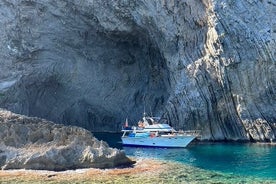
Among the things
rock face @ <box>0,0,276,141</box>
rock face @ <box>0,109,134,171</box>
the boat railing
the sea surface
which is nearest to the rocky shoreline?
rock face @ <box>0,109,134,171</box>

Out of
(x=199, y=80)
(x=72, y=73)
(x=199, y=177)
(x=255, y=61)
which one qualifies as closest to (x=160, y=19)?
(x=199, y=80)

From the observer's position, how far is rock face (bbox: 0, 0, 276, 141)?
130 ft

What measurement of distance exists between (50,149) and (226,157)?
41.2 feet

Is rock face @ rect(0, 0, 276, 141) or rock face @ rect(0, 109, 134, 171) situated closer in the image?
rock face @ rect(0, 109, 134, 171)

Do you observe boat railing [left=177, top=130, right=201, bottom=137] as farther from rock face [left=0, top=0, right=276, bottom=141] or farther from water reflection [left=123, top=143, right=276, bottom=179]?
rock face [left=0, top=0, right=276, bottom=141]

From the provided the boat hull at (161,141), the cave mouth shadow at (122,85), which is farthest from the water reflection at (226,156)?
the cave mouth shadow at (122,85)

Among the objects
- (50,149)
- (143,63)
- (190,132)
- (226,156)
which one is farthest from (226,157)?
(143,63)

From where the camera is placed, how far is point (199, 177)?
80.1 feet

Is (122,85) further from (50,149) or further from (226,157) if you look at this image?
(50,149)

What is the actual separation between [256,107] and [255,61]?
3932 mm

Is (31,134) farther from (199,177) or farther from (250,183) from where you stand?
(250,183)

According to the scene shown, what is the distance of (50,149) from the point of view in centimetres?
2647

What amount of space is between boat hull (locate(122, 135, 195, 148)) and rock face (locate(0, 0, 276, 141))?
14.5 feet

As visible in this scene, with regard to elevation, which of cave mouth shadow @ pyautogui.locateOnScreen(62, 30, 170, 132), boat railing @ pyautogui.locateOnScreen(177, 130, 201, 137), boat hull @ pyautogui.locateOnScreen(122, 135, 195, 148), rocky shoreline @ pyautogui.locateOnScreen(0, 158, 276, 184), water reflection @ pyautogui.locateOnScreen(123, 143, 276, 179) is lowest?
rocky shoreline @ pyautogui.locateOnScreen(0, 158, 276, 184)
